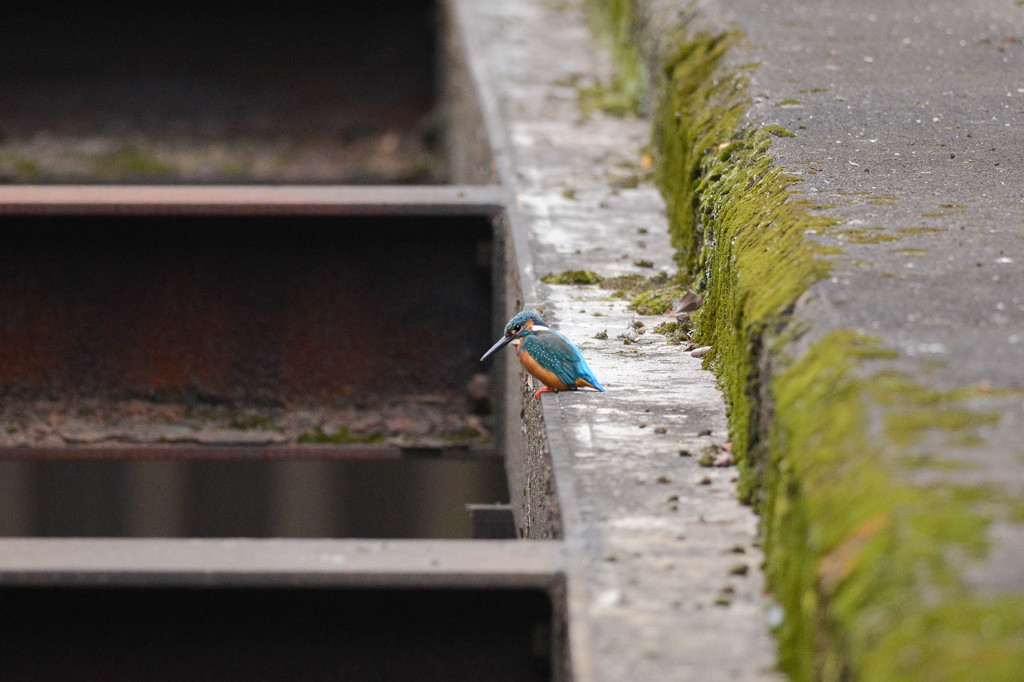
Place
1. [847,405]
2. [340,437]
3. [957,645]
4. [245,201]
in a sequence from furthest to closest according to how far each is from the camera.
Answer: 1. [340,437]
2. [245,201]
3. [847,405]
4. [957,645]

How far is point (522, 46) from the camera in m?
8.42

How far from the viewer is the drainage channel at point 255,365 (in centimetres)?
277

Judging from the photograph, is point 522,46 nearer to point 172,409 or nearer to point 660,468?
point 172,409

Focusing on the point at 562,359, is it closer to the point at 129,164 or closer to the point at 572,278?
the point at 572,278

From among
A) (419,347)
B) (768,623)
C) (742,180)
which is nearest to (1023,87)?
(742,180)

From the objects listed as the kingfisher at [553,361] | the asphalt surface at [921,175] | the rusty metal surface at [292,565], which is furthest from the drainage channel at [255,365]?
the asphalt surface at [921,175]

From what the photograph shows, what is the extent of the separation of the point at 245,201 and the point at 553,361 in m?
2.21

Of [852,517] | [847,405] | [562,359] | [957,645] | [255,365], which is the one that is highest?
[255,365]

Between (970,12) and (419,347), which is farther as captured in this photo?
(970,12)

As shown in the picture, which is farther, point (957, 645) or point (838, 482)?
point (838, 482)

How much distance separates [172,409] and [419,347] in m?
1.14

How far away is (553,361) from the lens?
3.55 meters

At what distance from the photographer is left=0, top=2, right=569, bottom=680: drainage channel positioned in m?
2.77

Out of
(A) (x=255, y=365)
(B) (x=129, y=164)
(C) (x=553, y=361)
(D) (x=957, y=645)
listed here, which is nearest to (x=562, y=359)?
(C) (x=553, y=361)
